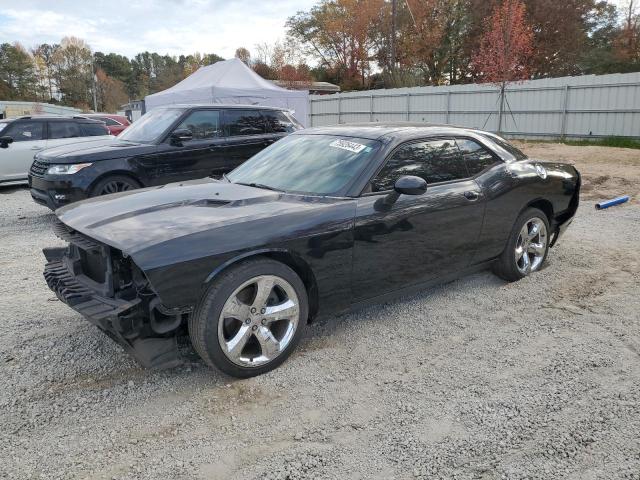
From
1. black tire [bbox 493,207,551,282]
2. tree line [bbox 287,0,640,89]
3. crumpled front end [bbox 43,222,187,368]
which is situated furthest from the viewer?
tree line [bbox 287,0,640,89]

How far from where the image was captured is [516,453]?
8.19 feet

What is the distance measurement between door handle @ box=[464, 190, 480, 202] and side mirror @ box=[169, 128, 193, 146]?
464 cm

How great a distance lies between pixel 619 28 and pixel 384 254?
4013 cm

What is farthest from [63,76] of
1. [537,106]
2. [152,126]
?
[152,126]

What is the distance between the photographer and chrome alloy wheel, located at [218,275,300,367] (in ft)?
9.96

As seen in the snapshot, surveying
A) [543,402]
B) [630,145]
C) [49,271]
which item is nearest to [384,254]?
[543,402]

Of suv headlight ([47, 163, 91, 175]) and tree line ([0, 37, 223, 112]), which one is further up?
tree line ([0, 37, 223, 112])

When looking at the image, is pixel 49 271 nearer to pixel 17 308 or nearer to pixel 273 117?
pixel 17 308

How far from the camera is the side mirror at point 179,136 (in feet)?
24.3

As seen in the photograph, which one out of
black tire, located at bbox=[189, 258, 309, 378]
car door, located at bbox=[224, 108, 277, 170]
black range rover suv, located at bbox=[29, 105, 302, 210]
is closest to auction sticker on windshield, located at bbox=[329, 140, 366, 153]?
black tire, located at bbox=[189, 258, 309, 378]

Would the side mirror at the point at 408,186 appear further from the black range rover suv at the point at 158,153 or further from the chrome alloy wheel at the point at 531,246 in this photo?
the black range rover suv at the point at 158,153

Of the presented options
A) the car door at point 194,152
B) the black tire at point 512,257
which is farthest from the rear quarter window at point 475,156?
the car door at point 194,152

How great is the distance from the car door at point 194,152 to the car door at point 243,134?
5.8 inches

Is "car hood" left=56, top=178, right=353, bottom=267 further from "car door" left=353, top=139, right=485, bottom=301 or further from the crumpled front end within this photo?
"car door" left=353, top=139, right=485, bottom=301
